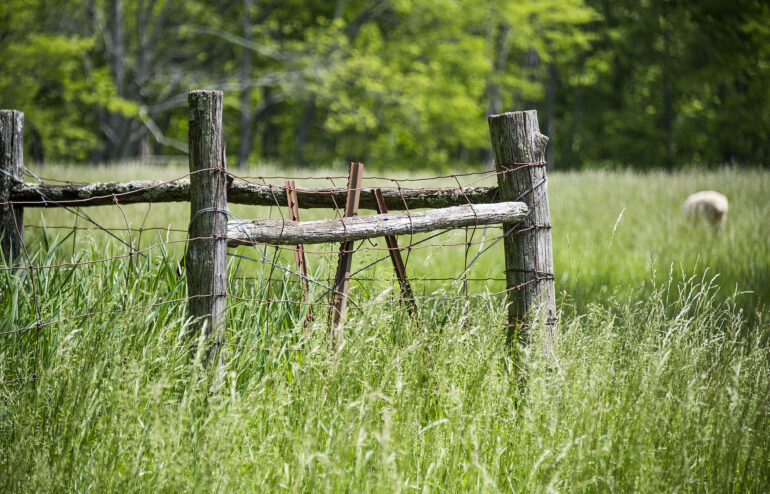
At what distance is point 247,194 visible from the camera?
3.49 metres

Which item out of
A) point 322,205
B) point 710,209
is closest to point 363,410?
point 322,205

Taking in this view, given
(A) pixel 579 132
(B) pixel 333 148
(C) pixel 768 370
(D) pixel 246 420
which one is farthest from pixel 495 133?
(A) pixel 579 132

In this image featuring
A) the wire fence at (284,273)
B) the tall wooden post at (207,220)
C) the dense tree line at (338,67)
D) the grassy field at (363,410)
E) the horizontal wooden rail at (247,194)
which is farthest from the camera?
the dense tree line at (338,67)

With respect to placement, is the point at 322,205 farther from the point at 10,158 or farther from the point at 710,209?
the point at 710,209

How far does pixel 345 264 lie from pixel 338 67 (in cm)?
1655

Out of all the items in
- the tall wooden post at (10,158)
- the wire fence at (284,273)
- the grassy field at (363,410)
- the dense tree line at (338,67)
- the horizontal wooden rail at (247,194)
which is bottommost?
the grassy field at (363,410)

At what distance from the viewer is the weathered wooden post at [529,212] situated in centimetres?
336

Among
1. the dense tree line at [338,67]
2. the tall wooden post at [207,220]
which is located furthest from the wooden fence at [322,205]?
the dense tree line at [338,67]

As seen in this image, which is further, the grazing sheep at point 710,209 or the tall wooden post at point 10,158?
the grazing sheep at point 710,209

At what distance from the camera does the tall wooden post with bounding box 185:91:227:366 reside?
9.13 ft

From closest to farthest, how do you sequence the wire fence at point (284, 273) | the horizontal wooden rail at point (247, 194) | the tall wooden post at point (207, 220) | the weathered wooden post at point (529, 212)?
the tall wooden post at point (207, 220) < the wire fence at point (284, 273) < the weathered wooden post at point (529, 212) < the horizontal wooden rail at point (247, 194)

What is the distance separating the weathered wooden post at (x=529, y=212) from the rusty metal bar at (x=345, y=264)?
2.67 feet

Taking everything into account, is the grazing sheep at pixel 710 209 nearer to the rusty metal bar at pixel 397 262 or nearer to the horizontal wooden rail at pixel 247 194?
the horizontal wooden rail at pixel 247 194

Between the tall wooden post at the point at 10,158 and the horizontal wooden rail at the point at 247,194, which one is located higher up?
the tall wooden post at the point at 10,158
